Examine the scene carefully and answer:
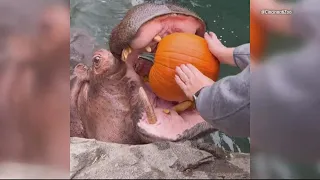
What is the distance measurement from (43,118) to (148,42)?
0.39m

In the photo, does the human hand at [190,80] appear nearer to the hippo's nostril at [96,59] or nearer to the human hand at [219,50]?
the human hand at [219,50]

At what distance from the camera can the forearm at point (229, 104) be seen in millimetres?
1118

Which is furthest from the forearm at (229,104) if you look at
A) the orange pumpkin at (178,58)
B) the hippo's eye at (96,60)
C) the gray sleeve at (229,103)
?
the hippo's eye at (96,60)

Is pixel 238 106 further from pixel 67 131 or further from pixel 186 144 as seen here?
pixel 67 131

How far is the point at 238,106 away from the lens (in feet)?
3.69

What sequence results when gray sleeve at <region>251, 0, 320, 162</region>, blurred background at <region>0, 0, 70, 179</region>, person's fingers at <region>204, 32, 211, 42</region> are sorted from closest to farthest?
gray sleeve at <region>251, 0, 320, 162</region> → blurred background at <region>0, 0, 70, 179</region> → person's fingers at <region>204, 32, 211, 42</region>

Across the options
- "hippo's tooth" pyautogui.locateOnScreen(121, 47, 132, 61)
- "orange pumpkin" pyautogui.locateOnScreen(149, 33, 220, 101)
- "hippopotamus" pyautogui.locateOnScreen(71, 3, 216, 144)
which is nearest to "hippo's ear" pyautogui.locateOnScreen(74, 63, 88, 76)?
"hippopotamus" pyautogui.locateOnScreen(71, 3, 216, 144)

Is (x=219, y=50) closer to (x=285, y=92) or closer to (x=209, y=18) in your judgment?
(x=209, y=18)

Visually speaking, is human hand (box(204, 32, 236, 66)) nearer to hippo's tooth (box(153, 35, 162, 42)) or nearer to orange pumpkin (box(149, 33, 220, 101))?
orange pumpkin (box(149, 33, 220, 101))

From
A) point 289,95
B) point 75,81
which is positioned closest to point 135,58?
point 75,81

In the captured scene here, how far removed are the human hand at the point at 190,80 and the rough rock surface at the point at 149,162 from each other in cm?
17

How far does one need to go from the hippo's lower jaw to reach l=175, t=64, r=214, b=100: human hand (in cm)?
13

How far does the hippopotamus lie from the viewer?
1340 mm

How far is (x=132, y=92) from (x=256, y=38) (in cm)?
45
